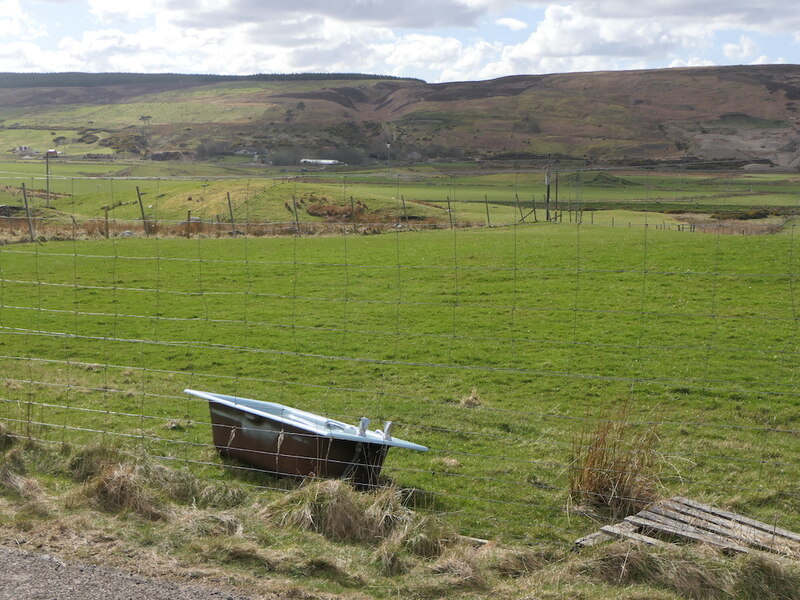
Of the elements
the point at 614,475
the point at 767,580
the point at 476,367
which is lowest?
the point at 476,367

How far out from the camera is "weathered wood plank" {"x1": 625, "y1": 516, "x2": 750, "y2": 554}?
219 inches

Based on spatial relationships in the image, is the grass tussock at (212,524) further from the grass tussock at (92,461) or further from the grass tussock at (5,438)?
the grass tussock at (5,438)

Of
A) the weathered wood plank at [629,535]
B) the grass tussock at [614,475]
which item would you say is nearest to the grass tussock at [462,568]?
the weathered wood plank at [629,535]

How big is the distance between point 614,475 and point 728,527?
96 centimetres

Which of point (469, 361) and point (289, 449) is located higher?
point (289, 449)

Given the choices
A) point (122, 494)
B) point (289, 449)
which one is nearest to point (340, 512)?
point (289, 449)

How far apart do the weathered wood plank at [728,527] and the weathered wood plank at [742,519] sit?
4cm

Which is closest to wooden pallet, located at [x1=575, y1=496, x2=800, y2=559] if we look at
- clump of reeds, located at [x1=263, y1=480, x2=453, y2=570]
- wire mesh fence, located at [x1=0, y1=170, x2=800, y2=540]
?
wire mesh fence, located at [x1=0, y1=170, x2=800, y2=540]

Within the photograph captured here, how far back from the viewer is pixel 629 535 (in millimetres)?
5707

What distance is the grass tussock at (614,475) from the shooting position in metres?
6.58

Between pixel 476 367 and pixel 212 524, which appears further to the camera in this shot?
pixel 476 367

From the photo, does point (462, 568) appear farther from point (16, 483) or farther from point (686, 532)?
point (16, 483)

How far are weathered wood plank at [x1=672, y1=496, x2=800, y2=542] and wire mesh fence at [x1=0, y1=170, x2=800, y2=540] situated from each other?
0.33 metres

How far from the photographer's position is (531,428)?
377 inches
